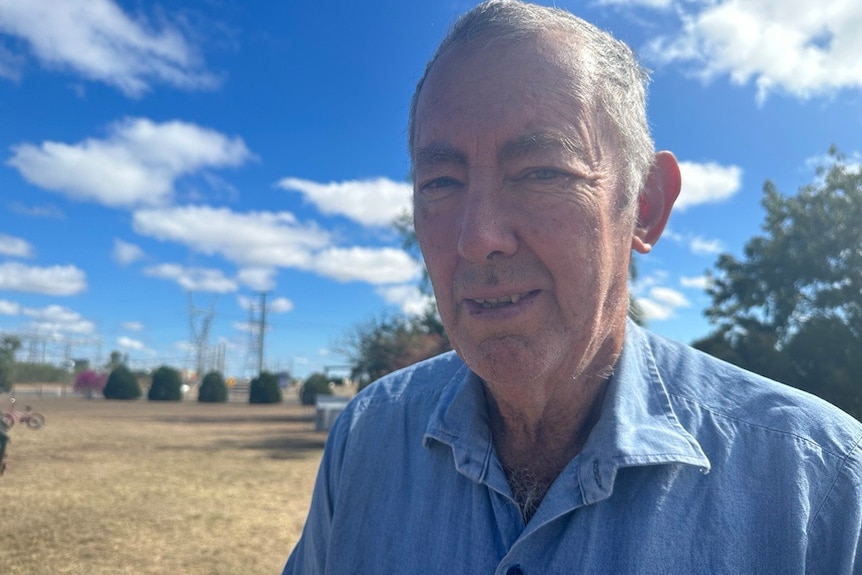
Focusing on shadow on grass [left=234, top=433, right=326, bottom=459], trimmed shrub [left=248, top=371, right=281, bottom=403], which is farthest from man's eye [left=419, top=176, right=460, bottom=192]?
trimmed shrub [left=248, top=371, right=281, bottom=403]

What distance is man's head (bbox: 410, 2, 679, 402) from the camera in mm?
1282

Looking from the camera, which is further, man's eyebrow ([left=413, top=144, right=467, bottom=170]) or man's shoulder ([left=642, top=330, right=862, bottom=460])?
man's eyebrow ([left=413, top=144, right=467, bottom=170])

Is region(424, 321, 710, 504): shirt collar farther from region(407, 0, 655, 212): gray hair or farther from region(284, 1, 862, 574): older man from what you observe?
region(407, 0, 655, 212): gray hair

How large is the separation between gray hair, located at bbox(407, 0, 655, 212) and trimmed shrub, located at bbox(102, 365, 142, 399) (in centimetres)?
5042

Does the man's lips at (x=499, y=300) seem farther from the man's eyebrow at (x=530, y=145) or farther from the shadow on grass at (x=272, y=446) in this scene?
the shadow on grass at (x=272, y=446)

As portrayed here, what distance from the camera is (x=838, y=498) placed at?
117 centimetres

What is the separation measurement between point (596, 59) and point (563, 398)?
771 mm

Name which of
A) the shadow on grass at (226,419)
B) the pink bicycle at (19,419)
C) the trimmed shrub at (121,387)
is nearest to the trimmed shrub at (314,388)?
the shadow on grass at (226,419)

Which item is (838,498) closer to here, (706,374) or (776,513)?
(776,513)

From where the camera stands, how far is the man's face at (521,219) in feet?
4.20

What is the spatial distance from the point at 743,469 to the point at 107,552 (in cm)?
769

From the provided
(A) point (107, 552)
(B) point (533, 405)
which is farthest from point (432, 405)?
(A) point (107, 552)

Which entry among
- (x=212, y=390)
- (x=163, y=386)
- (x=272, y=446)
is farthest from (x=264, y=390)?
(x=272, y=446)

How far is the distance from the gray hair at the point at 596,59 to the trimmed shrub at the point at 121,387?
50.4m
